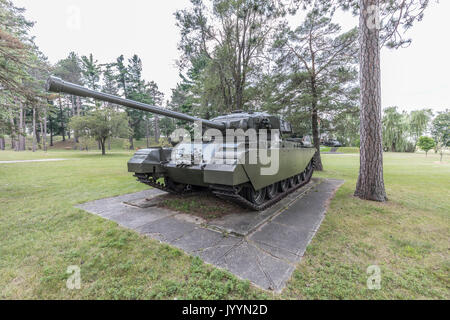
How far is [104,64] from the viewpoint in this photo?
111 ft

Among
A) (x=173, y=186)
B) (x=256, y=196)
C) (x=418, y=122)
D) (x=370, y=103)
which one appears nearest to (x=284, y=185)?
(x=256, y=196)

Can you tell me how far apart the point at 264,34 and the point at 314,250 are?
39.5 feet

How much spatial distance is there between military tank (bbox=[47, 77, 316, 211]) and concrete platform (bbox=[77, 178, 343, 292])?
17.9 inches

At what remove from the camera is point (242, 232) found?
10.2ft

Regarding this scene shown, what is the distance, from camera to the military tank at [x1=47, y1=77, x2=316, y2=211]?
296cm

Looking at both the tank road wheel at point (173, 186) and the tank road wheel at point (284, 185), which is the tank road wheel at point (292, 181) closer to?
the tank road wheel at point (284, 185)

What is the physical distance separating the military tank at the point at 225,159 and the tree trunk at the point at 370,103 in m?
1.68

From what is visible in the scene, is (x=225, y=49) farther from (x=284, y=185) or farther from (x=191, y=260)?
(x=191, y=260)

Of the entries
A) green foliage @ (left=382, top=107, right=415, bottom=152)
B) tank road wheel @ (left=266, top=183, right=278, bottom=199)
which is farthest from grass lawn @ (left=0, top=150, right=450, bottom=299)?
green foliage @ (left=382, top=107, right=415, bottom=152)

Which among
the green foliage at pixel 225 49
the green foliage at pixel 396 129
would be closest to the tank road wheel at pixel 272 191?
the green foliage at pixel 225 49

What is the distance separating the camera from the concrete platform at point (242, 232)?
2.28 meters

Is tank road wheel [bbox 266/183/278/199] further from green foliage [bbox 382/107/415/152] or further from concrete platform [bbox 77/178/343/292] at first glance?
green foliage [bbox 382/107/415/152]

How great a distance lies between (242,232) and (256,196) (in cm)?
118
